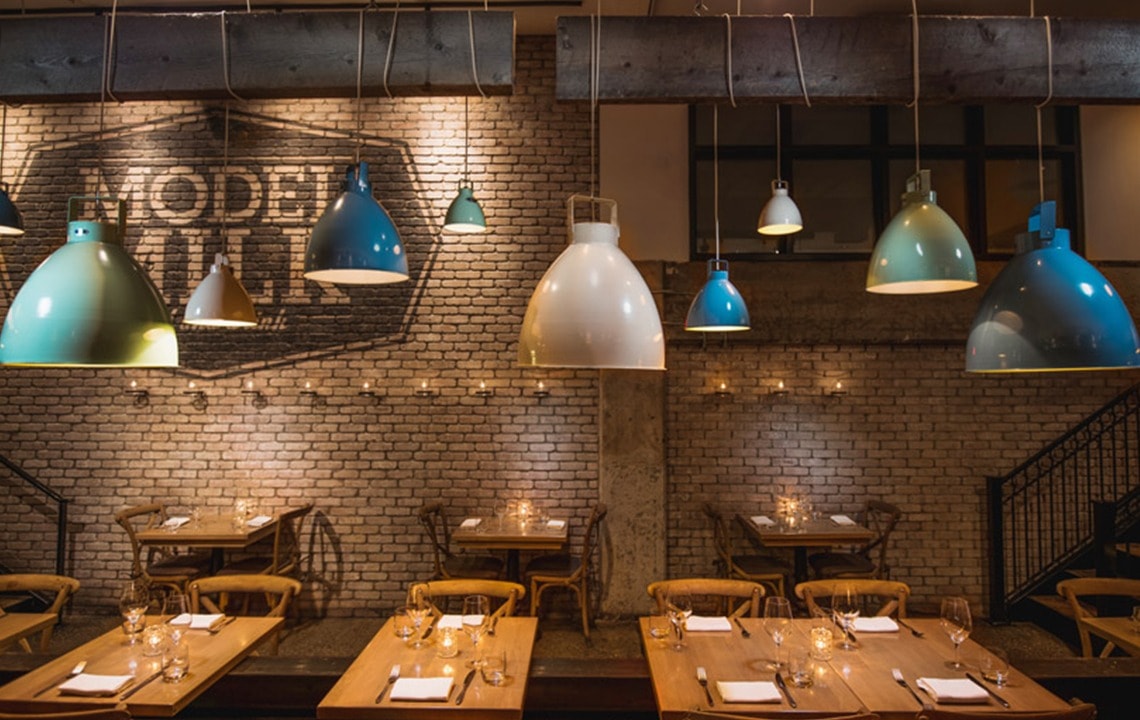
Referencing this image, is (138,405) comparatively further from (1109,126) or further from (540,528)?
(1109,126)

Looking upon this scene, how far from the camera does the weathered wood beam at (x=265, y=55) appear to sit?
3467 mm

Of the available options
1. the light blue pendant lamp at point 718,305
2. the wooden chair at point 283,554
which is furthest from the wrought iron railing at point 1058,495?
the wooden chair at point 283,554

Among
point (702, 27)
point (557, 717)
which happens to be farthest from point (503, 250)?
point (557, 717)

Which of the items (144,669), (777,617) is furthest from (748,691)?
(144,669)

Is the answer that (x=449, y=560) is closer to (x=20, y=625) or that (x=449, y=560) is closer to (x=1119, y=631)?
(x=20, y=625)

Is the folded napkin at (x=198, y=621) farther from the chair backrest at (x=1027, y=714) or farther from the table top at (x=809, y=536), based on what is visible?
the table top at (x=809, y=536)

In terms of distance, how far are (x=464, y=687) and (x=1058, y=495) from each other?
5.74m

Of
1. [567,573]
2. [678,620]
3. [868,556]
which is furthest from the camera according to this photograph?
[868,556]

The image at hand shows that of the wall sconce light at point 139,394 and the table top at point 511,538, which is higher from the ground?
the wall sconce light at point 139,394

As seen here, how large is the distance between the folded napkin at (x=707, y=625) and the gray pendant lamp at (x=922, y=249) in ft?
5.49

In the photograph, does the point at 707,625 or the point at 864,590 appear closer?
the point at 707,625

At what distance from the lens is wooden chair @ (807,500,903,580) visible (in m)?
5.66

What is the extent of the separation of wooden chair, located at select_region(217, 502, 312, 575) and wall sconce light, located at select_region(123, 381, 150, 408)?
1.54 meters

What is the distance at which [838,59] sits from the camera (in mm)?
3461
